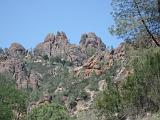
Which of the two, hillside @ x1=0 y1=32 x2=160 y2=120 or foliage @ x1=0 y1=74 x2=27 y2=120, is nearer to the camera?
hillside @ x1=0 y1=32 x2=160 y2=120

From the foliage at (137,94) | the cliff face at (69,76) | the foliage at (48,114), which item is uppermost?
the cliff face at (69,76)

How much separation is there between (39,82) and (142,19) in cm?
15331

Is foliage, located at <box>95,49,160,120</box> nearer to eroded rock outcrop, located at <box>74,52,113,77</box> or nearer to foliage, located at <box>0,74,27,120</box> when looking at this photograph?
foliage, located at <box>0,74,27,120</box>

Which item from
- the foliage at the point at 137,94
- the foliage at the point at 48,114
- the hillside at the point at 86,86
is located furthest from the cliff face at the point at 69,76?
the foliage at the point at 137,94

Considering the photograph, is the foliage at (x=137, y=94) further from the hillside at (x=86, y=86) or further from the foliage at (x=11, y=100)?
the foliage at (x=11, y=100)

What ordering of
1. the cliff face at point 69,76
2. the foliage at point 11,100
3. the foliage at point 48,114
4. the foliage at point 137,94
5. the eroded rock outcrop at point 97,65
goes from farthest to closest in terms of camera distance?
the eroded rock outcrop at point 97,65, the cliff face at point 69,76, the foliage at point 48,114, the foliage at point 11,100, the foliage at point 137,94

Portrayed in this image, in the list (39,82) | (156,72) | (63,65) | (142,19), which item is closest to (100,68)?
(39,82)

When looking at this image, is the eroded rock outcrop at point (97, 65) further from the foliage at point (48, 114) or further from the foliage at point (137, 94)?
the foliage at point (137, 94)

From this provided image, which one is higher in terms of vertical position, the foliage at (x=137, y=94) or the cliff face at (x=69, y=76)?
the cliff face at (x=69, y=76)

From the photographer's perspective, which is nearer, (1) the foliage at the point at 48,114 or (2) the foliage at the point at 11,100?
(2) the foliage at the point at 11,100

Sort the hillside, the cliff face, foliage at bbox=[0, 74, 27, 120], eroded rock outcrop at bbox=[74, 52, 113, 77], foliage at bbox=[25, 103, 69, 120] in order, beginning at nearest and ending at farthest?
1. the hillside
2. foliage at bbox=[0, 74, 27, 120]
3. foliage at bbox=[25, 103, 69, 120]
4. the cliff face
5. eroded rock outcrop at bbox=[74, 52, 113, 77]

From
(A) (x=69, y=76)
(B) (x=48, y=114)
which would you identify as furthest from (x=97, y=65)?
(B) (x=48, y=114)

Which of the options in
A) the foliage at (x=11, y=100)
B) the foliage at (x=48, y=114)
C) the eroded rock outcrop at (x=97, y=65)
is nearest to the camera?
the foliage at (x=11, y=100)

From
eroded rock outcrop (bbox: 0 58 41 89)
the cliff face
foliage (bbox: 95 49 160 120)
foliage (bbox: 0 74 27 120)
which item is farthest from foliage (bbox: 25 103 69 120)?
eroded rock outcrop (bbox: 0 58 41 89)
